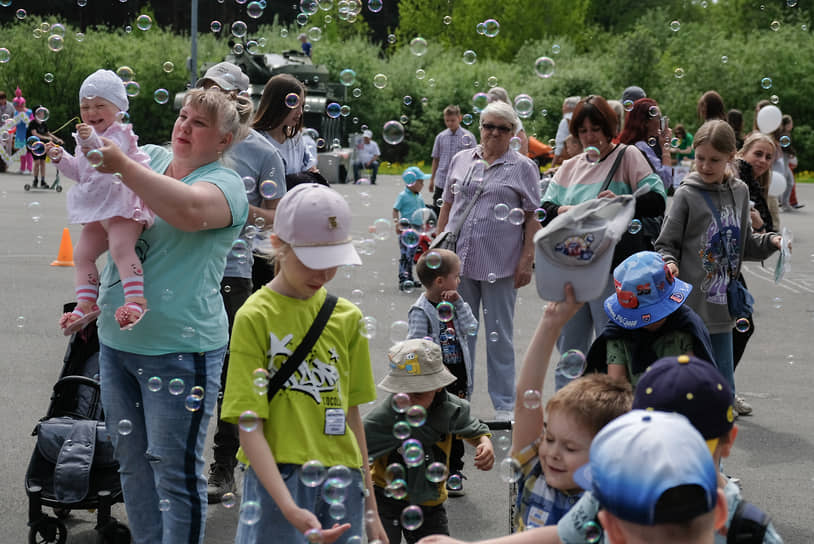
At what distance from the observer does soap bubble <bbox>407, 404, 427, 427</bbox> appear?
361 centimetres

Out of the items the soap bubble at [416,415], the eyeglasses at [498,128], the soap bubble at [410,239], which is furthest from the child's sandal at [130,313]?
the eyeglasses at [498,128]

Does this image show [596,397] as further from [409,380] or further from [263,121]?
[263,121]

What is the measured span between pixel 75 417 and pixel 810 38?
34.9m

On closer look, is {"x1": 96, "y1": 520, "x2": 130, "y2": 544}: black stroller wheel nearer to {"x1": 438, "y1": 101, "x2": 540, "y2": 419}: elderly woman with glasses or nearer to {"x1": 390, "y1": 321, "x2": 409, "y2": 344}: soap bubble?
{"x1": 390, "y1": 321, "x2": 409, "y2": 344}: soap bubble

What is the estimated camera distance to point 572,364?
13.2 ft

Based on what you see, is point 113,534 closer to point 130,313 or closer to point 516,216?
point 130,313

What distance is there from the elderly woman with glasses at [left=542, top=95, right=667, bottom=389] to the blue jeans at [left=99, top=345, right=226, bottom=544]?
2.58 metres

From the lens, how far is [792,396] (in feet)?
22.4

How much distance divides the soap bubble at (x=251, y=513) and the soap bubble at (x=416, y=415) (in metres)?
0.87

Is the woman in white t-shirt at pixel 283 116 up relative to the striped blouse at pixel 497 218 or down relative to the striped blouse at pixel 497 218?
up

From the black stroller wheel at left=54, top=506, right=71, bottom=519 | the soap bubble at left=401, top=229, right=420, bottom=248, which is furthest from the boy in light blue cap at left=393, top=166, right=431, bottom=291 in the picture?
the black stroller wheel at left=54, top=506, right=71, bottom=519

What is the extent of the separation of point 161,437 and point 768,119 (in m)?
7.92

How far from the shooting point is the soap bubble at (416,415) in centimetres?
361

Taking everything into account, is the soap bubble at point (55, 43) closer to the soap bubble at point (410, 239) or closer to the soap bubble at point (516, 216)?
the soap bubble at point (410, 239)
